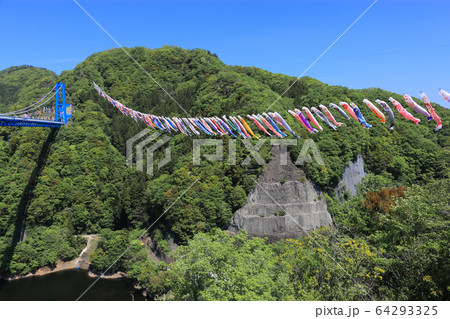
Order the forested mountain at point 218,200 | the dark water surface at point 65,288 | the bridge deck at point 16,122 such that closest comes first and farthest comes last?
the forested mountain at point 218,200
the bridge deck at point 16,122
the dark water surface at point 65,288

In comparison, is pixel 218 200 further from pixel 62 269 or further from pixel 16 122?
pixel 62 269

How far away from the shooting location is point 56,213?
41500mm

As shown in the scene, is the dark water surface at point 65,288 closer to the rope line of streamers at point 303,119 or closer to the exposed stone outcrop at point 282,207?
the exposed stone outcrop at point 282,207

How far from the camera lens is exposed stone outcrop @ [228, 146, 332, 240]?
32469mm

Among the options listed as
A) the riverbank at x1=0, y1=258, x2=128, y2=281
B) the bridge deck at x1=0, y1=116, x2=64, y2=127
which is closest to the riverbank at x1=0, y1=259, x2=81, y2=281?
the riverbank at x1=0, y1=258, x2=128, y2=281

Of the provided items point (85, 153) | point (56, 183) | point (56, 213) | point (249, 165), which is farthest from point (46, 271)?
point (249, 165)

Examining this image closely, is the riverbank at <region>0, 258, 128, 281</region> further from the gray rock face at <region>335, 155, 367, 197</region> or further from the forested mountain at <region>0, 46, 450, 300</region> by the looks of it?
the gray rock face at <region>335, 155, 367, 197</region>

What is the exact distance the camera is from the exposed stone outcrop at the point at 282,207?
107 ft

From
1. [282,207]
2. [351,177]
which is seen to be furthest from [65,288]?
[351,177]

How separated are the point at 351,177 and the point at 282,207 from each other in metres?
13.6

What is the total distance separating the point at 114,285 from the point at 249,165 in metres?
19.2

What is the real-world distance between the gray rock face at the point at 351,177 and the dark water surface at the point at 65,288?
2593 cm

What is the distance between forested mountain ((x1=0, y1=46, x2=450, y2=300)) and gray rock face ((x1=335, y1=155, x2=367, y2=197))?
153 cm

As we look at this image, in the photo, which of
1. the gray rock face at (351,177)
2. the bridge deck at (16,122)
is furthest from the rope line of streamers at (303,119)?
the gray rock face at (351,177)
